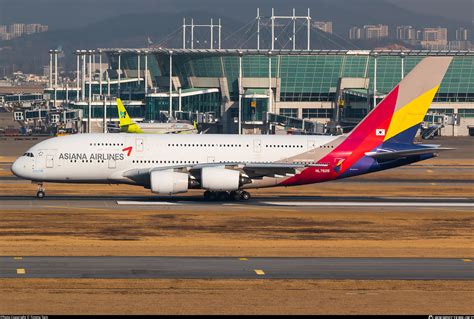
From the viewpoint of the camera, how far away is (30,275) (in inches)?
1464

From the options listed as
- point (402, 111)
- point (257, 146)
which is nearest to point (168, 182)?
point (257, 146)

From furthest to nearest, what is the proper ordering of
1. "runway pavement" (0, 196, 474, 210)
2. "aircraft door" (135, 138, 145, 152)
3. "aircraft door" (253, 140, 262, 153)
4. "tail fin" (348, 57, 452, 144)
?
"tail fin" (348, 57, 452, 144), "aircraft door" (253, 140, 262, 153), "aircraft door" (135, 138, 145, 152), "runway pavement" (0, 196, 474, 210)

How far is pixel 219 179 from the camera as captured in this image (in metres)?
61.8

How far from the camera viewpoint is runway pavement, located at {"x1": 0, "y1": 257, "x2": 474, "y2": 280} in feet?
124

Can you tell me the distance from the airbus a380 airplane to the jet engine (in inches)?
2.4

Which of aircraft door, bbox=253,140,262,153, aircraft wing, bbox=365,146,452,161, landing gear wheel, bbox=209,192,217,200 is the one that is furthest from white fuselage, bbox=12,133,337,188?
aircraft wing, bbox=365,146,452,161

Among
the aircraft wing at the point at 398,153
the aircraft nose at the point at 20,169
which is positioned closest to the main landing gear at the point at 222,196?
the aircraft wing at the point at 398,153

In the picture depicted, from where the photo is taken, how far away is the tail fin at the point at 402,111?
64812 millimetres

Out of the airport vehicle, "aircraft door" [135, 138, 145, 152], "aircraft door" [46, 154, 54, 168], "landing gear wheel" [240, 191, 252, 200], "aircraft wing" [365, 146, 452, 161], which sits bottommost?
"landing gear wheel" [240, 191, 252, 200]

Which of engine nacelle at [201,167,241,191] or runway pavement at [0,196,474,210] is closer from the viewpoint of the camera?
runway pavement at [0,196,474,210]

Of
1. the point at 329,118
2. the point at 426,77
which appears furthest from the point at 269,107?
the point at 426,77

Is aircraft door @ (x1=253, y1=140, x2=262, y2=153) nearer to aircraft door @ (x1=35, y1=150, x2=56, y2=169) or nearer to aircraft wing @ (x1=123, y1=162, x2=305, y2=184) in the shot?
aircraft wing @ (x1=123, y1=162, x2=305, y2=184)

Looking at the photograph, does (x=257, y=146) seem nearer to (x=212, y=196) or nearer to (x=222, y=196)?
(x=222, y=196)

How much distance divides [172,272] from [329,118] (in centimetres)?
14376
